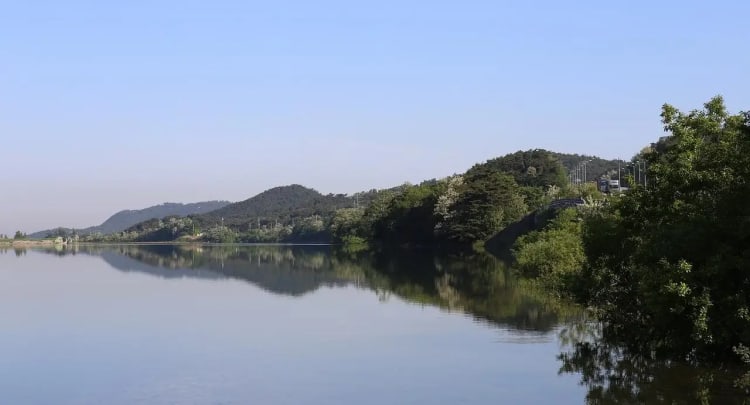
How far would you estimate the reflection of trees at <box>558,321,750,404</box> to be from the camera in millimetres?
17234

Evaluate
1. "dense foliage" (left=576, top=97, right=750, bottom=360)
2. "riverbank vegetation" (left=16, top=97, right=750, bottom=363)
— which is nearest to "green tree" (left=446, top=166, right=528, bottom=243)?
"riverbank vegetation" (left=16, top=97, right=750, bottom=363)

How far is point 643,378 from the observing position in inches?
761

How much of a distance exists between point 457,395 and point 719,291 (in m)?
6.41

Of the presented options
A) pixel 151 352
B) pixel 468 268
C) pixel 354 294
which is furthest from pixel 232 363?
pixel 468 268

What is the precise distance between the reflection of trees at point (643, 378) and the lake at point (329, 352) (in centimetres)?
5

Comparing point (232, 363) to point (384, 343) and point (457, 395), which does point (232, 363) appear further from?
point (457, 395)

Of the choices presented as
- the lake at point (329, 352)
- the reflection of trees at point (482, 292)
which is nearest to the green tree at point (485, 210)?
the reflection of trees at point (482, 292)

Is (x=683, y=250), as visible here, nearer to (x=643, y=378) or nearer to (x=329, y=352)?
(x=643, y=378)

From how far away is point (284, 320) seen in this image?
33844 millimetres

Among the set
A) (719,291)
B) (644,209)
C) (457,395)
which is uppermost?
(644,209)

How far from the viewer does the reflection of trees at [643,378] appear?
56.5ft

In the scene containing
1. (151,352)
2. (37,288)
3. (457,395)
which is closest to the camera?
(457,395)

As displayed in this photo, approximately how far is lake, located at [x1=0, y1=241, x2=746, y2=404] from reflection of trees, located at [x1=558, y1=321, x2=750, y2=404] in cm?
5

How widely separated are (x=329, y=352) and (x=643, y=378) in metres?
9.61
